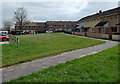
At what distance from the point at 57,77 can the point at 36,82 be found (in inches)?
30.5

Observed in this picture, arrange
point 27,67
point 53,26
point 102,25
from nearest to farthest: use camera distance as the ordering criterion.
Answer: point 27,67
point 102,25
point 53,26

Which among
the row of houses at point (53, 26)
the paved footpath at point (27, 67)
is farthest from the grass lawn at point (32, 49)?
the row of houses at point (53, 26)

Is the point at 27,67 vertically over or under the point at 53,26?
under

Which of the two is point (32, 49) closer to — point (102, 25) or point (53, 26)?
point (102, 25)

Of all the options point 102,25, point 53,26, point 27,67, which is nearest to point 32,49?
point 27,67

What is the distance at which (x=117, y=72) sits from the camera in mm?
4836

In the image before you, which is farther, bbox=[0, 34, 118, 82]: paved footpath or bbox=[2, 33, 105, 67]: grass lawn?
bbox=[2, 33, 105, 67]: grass lawn

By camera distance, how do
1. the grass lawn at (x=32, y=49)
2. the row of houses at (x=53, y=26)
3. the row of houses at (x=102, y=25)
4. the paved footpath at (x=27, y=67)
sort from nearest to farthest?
the paved footpath at (x=27, y=67), the grass lawn at (x=32, y=49), the row of houses at (x=102, y=25), the row of houses at (x=53, y=26)

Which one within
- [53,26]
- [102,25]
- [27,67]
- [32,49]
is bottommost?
[27,67]

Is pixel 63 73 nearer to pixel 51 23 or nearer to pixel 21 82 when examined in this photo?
pixel 21 82

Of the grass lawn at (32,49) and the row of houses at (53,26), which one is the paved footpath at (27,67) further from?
the row of houses at (53,26)

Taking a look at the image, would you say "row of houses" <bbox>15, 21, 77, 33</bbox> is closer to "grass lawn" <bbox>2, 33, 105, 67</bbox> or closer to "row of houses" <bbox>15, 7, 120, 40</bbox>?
"row of houses" <bbox>15, 7, 120, 40</bbox>

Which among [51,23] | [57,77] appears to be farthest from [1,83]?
[51,23]

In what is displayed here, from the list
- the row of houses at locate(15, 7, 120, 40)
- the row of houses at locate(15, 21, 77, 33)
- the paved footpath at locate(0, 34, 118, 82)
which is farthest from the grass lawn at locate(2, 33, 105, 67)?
the row of houses at locate(15, 21, 77, 33)
